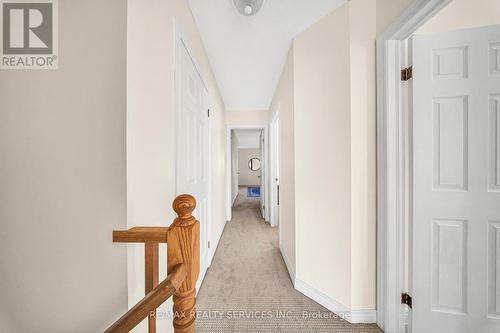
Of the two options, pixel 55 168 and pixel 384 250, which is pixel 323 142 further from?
pixel 55 168

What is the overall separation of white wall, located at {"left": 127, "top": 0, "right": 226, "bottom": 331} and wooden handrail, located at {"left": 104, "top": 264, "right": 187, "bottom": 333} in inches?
12.1

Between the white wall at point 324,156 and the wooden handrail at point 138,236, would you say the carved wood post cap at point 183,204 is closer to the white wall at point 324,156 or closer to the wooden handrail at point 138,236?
the wooden handrail at point 138,236

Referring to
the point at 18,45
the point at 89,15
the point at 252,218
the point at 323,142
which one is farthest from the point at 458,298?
the point at 252,218

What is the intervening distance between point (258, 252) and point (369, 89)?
89.0 inches

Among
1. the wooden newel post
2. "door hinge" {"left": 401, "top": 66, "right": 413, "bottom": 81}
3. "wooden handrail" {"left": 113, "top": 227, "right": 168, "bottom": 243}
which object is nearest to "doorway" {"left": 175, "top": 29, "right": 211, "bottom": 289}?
"wooden handrail" {"left": 113, "top": 227, "right": 168, "bottom": 243}

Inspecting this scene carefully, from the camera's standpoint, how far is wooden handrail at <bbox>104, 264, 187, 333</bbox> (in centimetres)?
49

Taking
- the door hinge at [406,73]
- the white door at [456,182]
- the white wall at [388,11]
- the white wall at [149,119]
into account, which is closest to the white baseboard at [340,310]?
the white door at [456,182]

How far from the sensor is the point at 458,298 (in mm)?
1188

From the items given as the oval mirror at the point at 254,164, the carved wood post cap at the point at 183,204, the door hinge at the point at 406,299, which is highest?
the oval mirror at the point at 254,164

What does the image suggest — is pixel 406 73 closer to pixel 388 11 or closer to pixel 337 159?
pixel 388 11

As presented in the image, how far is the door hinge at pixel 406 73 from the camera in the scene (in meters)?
1.27

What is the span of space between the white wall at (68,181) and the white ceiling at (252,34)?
1.13 meters

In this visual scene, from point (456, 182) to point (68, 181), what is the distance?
206cm

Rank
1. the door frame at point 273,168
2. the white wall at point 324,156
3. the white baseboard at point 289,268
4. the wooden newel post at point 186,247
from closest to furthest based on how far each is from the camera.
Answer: the wooden newel post at point 186,247, the white wall at point 324,156, the white baseboard at point 289,268, the door frame at point 273,168
